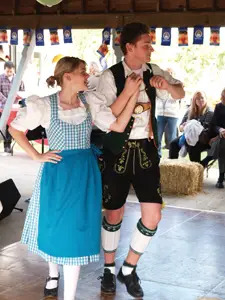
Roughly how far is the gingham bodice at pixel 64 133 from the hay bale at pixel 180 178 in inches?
159

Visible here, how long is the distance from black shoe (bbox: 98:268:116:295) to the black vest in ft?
2.62

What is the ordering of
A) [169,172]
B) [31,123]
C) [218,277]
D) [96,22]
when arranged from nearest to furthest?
[31,123]
[218,277]
[169,172]
[96,22]

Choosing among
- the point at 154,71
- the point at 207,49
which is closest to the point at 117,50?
the point at 154,71

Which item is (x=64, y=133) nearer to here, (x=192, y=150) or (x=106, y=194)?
(x=106, y=194)

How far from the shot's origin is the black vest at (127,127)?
11.7ft

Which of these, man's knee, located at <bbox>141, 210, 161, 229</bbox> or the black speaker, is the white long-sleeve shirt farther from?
the black speaker

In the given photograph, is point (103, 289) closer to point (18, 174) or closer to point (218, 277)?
point (218, 277)

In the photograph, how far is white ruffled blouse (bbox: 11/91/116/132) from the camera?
335 cm

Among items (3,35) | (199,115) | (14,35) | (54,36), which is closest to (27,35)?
(14,35)

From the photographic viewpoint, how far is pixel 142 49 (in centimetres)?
357

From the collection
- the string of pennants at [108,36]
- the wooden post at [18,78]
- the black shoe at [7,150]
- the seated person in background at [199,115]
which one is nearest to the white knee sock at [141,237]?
the string of pennants at [108,36]

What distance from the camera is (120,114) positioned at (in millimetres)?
3475

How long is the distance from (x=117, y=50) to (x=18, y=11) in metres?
1.46

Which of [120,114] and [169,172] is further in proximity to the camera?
[169,172]
